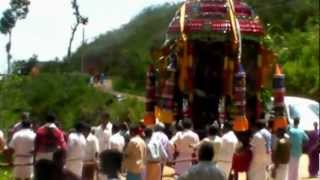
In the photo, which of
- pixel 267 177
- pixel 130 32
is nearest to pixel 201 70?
pixel 267 177

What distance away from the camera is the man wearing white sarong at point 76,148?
19203 millimetres

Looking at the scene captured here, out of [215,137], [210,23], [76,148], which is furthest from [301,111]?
[76,148]

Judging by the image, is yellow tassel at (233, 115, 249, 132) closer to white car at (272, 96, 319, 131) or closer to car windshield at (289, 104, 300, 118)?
white car at (272, 96, 319, 131)

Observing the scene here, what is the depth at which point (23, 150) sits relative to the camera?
1894cm

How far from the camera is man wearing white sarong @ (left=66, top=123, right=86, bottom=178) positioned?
19.2 m

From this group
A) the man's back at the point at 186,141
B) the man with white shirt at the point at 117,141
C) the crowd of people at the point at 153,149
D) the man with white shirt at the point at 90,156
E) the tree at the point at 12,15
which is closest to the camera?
the crowd of people at the point at 153,149

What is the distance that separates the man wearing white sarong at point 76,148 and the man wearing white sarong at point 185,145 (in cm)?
237

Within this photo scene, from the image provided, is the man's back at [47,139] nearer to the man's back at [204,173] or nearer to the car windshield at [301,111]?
the man's back at [204,173]

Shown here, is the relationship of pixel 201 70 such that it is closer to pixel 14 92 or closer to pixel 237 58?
pixel 237 58

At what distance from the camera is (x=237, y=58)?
2478 cm

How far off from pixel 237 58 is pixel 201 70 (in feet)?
4.26

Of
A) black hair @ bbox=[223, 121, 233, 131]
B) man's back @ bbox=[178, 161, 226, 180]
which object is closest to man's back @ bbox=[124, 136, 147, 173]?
black hair @ bbox=[223, 121, 233, 131]

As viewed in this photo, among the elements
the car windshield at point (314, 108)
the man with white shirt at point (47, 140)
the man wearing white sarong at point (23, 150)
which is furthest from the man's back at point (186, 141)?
the car windshield at point (314, 108)

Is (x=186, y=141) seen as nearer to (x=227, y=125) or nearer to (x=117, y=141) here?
(x=117, y=141)
